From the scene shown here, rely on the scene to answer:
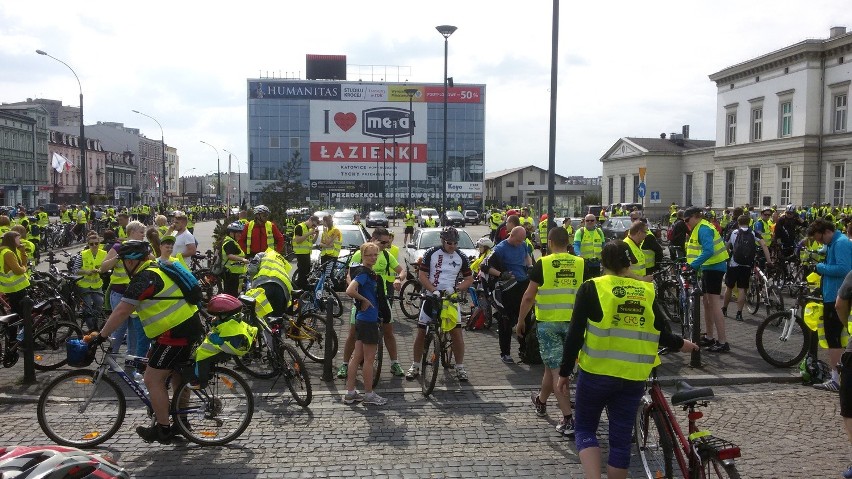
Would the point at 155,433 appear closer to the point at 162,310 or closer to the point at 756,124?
the point at 162,310

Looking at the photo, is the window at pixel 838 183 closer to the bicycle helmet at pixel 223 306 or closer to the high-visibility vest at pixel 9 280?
the high-visibility vest at pixel 9 280

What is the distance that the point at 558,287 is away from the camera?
7086 millimetres

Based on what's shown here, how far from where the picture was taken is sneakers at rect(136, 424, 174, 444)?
6.20 meters

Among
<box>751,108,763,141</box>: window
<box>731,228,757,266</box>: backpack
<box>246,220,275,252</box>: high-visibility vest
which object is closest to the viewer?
<box>731,228,757,266</box>: backpack

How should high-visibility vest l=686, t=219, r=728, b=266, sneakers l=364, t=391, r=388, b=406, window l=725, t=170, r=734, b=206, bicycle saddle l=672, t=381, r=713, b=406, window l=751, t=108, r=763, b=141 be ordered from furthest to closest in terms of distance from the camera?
window l=725, t=170, r=734, b=206 → window l=751, t=108, r=763, b=141 → high-visibility vest l=686, t=219, r=728, b=266 → sneakers l=364, t=391, r=388, b=406 → bicycle saddle l=672, t=381, r=713, b=406

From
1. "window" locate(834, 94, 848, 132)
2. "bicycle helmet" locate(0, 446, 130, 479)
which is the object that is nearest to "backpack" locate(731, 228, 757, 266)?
"bicycle helmet" locate(0, 446, 130, 479)

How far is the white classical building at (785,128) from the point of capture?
40000 mm

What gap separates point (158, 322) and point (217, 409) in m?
Result: 0.94

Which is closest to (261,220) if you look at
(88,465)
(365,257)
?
(365,257)

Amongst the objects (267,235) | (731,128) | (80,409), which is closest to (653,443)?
(80,409)

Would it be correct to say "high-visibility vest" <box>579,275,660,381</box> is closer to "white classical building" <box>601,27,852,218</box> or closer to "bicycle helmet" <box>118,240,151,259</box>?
"bicycle helmet" <box>118,240,151,259</box>

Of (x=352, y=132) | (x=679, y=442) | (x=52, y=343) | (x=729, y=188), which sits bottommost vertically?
(x=52, y=343)

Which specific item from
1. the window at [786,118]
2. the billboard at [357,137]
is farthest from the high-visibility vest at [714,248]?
the billboard at [357,137]

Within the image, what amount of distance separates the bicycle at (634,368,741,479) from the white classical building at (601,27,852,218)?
128 ft
